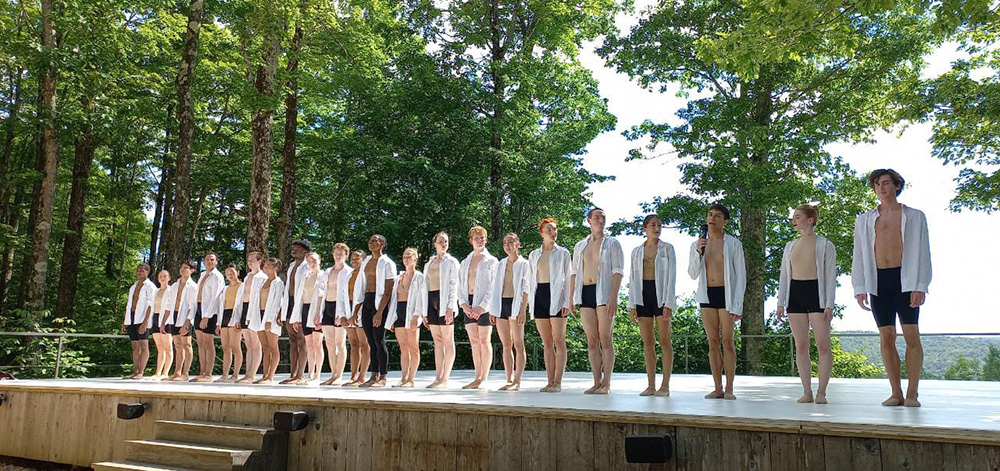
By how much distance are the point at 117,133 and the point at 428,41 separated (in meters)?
10.6

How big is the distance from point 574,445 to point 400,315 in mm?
4401

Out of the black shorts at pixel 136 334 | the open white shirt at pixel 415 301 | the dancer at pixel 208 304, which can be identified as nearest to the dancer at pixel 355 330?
the open white shirt at pixel 415 301

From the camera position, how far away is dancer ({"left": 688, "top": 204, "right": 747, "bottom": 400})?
670 centimetres

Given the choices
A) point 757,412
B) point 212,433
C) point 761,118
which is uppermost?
point 761,118

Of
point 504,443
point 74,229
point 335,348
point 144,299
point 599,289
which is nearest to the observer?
point 504,443

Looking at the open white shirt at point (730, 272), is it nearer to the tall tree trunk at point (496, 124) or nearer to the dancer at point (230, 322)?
the dancer at point (230, 322)

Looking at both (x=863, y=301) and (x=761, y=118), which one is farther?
(x=761, y=118)

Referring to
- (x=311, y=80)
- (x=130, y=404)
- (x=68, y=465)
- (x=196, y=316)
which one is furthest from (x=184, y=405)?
(x=311, y=80)

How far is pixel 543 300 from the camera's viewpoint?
812 cm

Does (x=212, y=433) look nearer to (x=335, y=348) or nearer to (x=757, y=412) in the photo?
(x=335, y=348)

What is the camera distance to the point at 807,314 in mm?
6250

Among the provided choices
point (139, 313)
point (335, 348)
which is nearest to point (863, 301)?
point (335, 348)

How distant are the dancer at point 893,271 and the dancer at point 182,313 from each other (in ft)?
30.5

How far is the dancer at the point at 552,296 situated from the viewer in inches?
311
